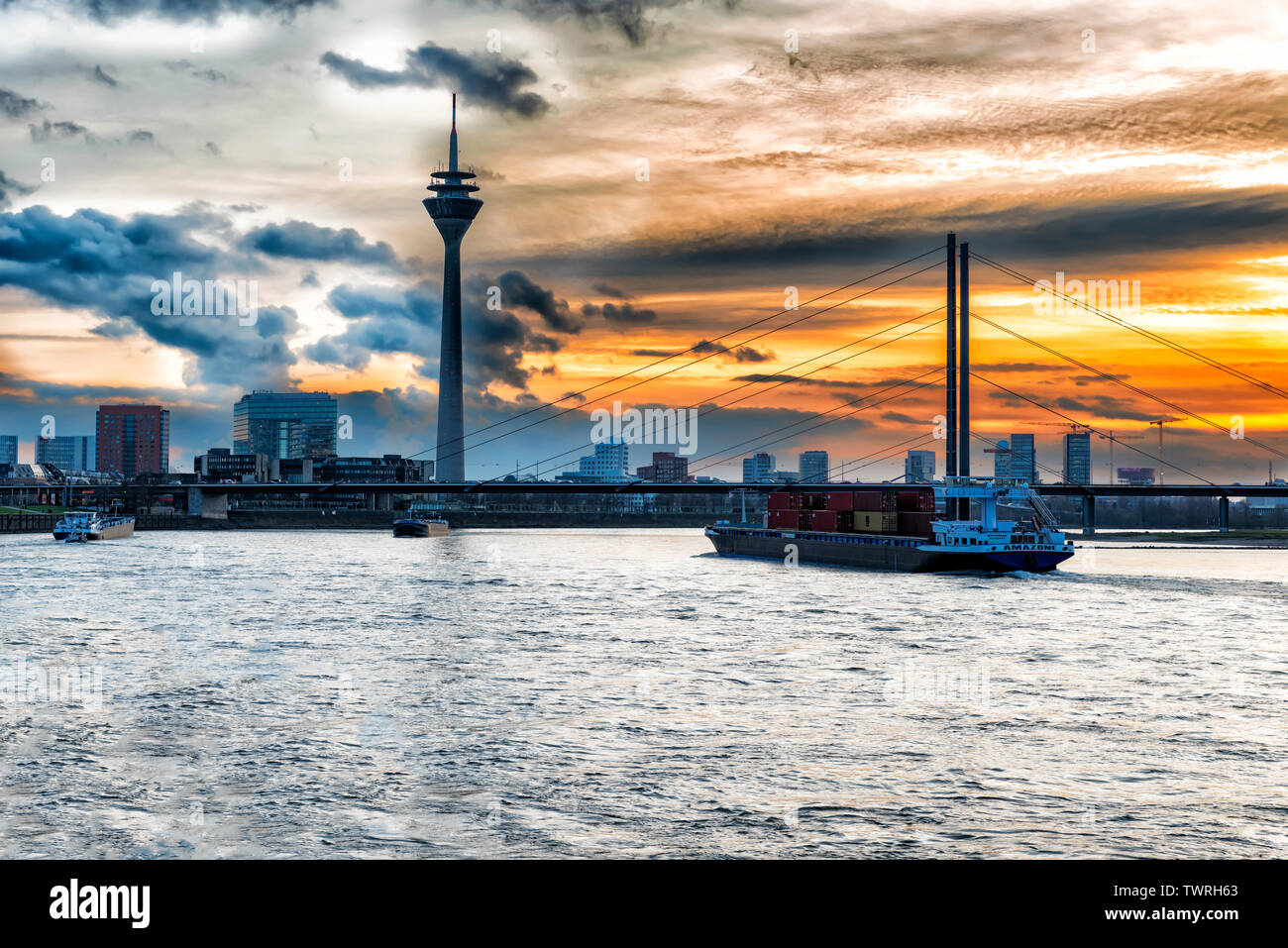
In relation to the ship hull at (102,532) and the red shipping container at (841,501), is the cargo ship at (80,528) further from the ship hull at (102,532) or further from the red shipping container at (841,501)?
the red shipping container at (841,501)

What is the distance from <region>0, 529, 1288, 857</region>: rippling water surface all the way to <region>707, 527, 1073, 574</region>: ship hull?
24.9 m

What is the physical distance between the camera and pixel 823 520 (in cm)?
9281

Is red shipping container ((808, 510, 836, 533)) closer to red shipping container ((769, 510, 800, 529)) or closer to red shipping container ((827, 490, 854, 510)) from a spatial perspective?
red shipping container ((827, 490, 854, 510))

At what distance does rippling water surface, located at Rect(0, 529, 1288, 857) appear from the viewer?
13.5 m

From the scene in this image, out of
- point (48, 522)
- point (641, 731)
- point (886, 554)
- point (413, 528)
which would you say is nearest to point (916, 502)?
point (886, 554)

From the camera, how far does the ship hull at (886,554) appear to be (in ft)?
237

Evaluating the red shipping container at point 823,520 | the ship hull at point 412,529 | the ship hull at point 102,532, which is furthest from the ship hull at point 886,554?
the ship hull at point 102,532

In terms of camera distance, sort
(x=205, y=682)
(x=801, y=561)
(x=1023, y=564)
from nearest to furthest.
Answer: (x=205, y=682), (x=1023, y=564), (x=801, y=561)

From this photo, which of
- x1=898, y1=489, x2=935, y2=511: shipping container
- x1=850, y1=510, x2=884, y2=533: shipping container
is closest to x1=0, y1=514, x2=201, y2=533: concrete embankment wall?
x1=850, y1=510, x2=884, y2=533: shipping container
